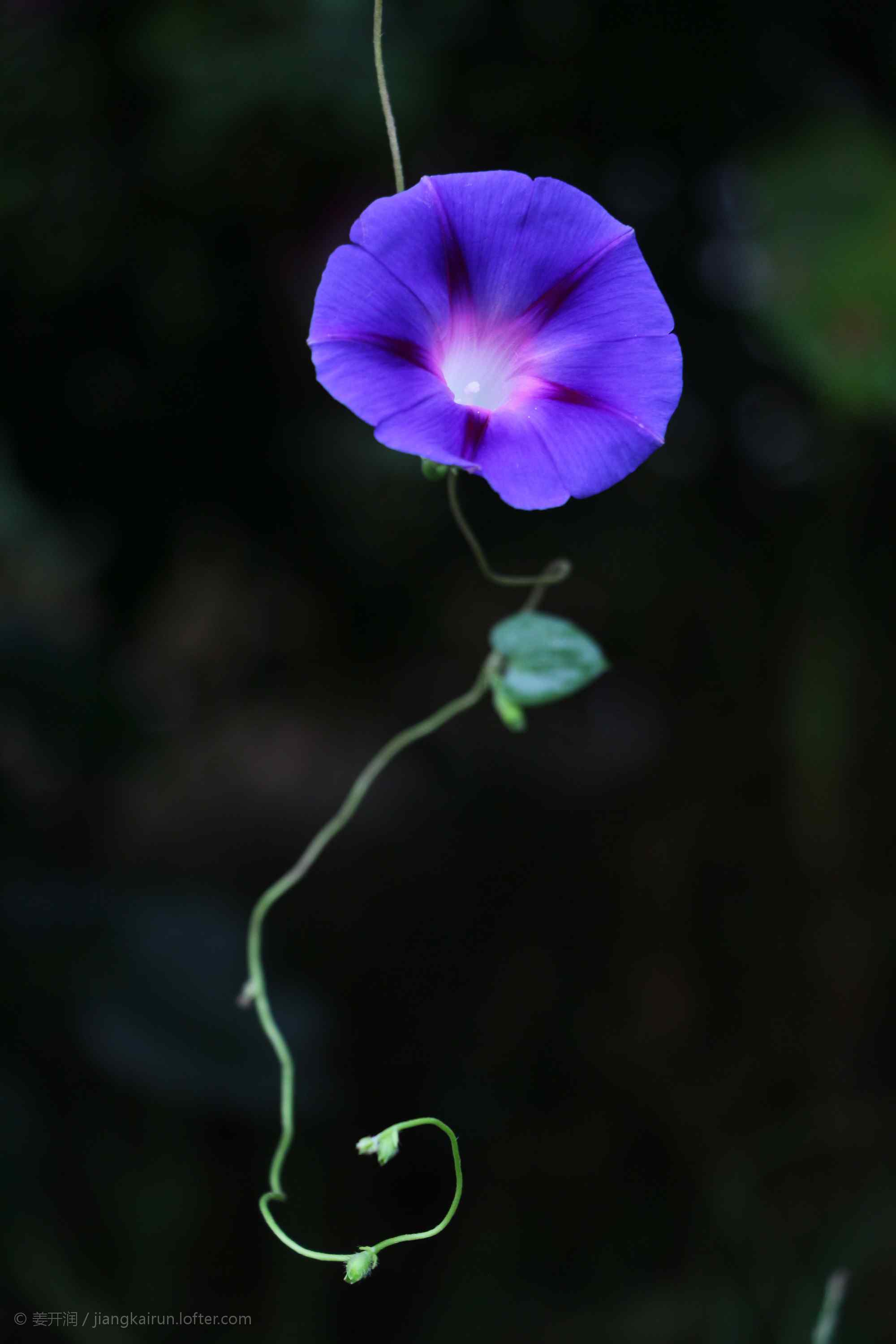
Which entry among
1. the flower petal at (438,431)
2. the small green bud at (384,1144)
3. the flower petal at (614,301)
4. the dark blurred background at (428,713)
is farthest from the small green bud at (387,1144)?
the dark blurred background at (428,713)

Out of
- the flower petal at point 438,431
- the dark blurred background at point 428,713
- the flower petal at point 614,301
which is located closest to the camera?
the flower petal at point 438,431

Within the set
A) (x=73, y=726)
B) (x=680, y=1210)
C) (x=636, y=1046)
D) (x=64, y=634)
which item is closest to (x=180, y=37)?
(x=64, y=634)

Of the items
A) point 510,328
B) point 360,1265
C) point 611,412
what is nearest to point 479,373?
point 510,328

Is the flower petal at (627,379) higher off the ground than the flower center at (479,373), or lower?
lower

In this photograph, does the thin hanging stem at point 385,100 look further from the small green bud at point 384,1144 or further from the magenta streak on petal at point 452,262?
the small green bud at point 384,1144

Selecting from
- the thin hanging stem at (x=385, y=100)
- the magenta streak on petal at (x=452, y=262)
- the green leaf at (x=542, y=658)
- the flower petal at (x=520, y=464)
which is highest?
the thin hanging stem at (x=385, y=100)

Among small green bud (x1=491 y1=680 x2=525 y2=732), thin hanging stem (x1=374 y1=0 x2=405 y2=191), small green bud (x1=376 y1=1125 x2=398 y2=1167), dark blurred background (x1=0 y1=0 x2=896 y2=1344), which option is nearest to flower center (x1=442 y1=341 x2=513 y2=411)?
thin hanging stem (x1=374 y1=0 x2=405 y2=191)

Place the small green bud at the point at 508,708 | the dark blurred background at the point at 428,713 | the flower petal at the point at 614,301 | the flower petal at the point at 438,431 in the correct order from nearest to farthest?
the flower petal at the point at 438,431
the flower petal at the point at 614,301
the small green bud at the point at 508,708
the dark blurred background at the point at 428,713

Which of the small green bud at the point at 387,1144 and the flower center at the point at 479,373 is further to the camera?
the flower center at the point at 479,373

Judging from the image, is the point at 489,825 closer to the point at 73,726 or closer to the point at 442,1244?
the point at 442,1244
